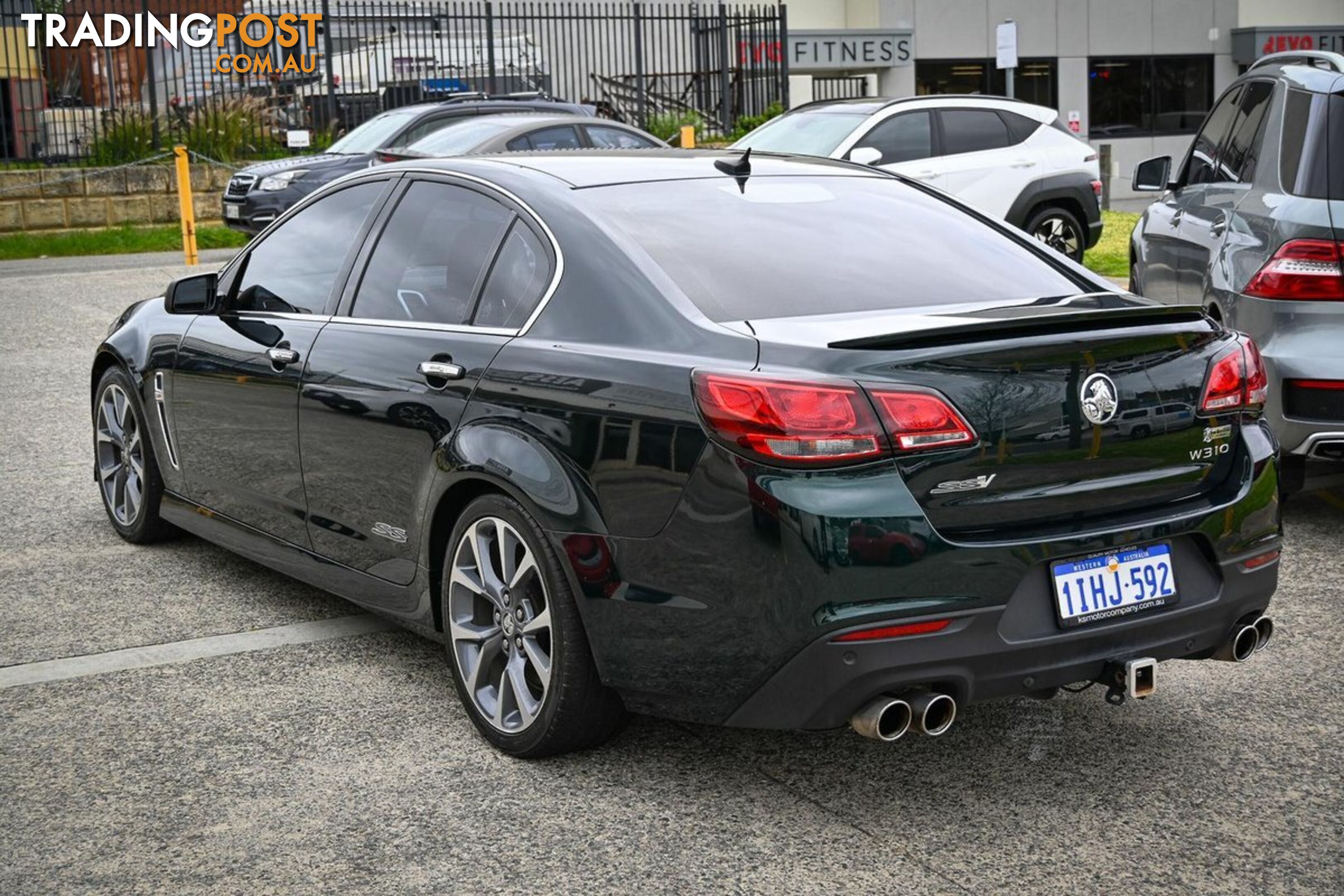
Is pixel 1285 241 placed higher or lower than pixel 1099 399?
higher

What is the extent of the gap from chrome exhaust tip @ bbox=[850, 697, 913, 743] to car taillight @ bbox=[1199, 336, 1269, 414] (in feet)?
3.53

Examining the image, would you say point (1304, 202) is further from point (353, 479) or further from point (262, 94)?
point (262, 94)

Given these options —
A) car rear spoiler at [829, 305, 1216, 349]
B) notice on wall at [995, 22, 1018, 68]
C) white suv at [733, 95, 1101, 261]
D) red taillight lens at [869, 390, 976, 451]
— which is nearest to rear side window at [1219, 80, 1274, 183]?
car rear spoiler at [829, 305, 1216, 349]

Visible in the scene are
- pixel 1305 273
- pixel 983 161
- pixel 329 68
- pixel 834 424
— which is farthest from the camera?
pixel 329 68

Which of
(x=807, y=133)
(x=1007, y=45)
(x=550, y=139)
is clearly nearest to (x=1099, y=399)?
(x=807, y=133)

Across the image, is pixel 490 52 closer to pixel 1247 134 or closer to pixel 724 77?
pixel 724 77

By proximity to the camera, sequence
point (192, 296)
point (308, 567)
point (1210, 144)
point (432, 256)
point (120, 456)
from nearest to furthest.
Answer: point (432, 256) → point (308, 567) → point (192, 296) → point (120, 456) → point (1210, 144)

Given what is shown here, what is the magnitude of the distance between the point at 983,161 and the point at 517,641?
38.8 feet

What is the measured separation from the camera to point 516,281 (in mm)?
4523

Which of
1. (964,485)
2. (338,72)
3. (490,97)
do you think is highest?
(338,72)

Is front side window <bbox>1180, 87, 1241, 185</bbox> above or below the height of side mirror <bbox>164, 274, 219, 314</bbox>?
above

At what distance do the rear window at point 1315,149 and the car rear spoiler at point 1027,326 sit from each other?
2720mm

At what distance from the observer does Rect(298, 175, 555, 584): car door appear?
450 centimetres

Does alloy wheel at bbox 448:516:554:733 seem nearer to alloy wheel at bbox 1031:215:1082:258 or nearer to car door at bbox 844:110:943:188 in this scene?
car door at bbox 844:110:943:188
